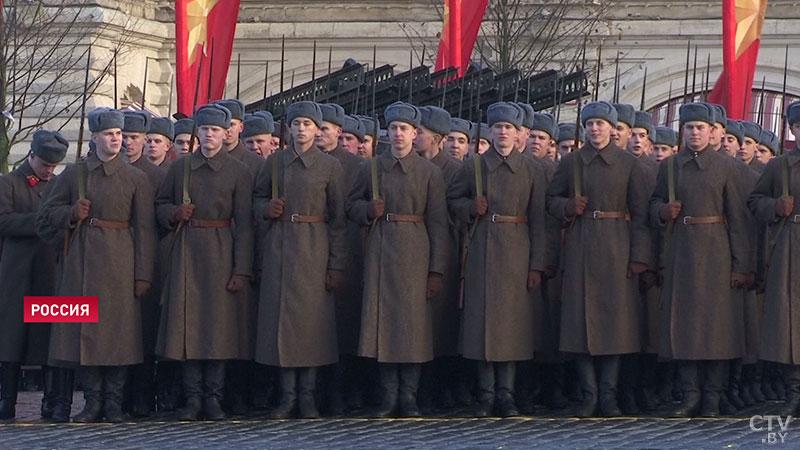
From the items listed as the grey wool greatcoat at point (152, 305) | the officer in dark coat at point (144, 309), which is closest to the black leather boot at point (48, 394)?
the officer in dark coat at point (144, 309)

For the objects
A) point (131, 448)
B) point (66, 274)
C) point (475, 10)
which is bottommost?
point (131, 448)

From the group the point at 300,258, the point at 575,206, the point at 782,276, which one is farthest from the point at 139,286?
the point at 782,276

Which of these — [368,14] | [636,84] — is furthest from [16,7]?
[636,84]

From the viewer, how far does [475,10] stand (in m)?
20.8

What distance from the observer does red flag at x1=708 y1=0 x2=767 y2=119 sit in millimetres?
17859

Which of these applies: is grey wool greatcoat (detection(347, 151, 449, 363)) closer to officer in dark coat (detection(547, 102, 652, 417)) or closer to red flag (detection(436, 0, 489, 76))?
officer in dark coat (detection(547, 102, 652, 417))

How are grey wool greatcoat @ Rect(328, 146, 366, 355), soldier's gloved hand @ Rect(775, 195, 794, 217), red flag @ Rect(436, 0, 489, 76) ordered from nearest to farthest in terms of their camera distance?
soldier's gloved hand @ Rect(775, 195, 794, 217) → grey wool greatcoat @ Rect(328, 146, 366, 355) → red flag @ Rect(436, 0, 489, 76)

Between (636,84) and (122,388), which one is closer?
(122,388)

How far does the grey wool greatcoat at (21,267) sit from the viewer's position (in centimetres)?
1422

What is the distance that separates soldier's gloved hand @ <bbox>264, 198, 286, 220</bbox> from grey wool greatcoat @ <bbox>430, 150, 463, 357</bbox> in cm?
102

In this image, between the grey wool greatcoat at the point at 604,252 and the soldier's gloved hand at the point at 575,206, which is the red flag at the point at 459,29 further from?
the soldier's gloved hand at the point at 575,206

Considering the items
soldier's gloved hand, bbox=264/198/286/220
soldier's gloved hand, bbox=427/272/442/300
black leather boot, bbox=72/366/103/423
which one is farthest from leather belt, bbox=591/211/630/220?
black leather boot, bbox=72/366/103/423

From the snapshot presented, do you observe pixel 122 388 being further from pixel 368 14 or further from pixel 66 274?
pixel 368 14

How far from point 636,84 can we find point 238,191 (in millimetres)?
18269
